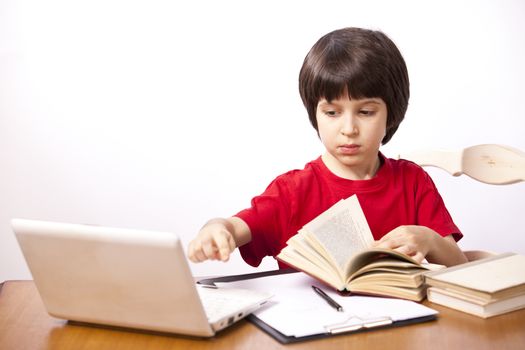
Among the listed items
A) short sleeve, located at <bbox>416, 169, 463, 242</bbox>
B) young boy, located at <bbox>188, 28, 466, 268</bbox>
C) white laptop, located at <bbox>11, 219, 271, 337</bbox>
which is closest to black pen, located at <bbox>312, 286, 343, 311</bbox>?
white laptop, located at <bbox>11, 219, 271, 337</bbox>

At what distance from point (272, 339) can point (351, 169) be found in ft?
2.34

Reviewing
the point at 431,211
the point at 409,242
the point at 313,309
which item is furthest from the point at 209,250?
the point at 431,211

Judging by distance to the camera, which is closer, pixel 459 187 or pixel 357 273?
pixel 357 273

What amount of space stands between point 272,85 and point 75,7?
845mm

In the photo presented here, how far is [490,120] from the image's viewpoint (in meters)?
3.01

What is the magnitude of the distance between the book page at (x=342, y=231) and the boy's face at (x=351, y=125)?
0.19 meters

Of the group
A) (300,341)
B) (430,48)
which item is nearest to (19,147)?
(430,48)

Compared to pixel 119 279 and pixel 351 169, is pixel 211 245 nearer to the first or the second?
pixel 119 279

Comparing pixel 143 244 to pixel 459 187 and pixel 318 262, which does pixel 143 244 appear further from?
pixel 459 187

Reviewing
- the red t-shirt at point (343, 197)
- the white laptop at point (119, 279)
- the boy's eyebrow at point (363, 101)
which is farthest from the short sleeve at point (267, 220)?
the white laptop at point (119, 279)

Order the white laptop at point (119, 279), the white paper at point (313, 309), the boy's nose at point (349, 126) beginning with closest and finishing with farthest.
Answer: the white laptop at point (119, 279) → the white paper at point (313, 309) → the boy's nose at point (349, 126)

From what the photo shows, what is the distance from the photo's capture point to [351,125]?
153cm

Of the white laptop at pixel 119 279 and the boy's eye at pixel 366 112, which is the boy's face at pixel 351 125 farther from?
the white laptop at pixel 119 279

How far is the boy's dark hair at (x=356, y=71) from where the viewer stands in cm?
156
